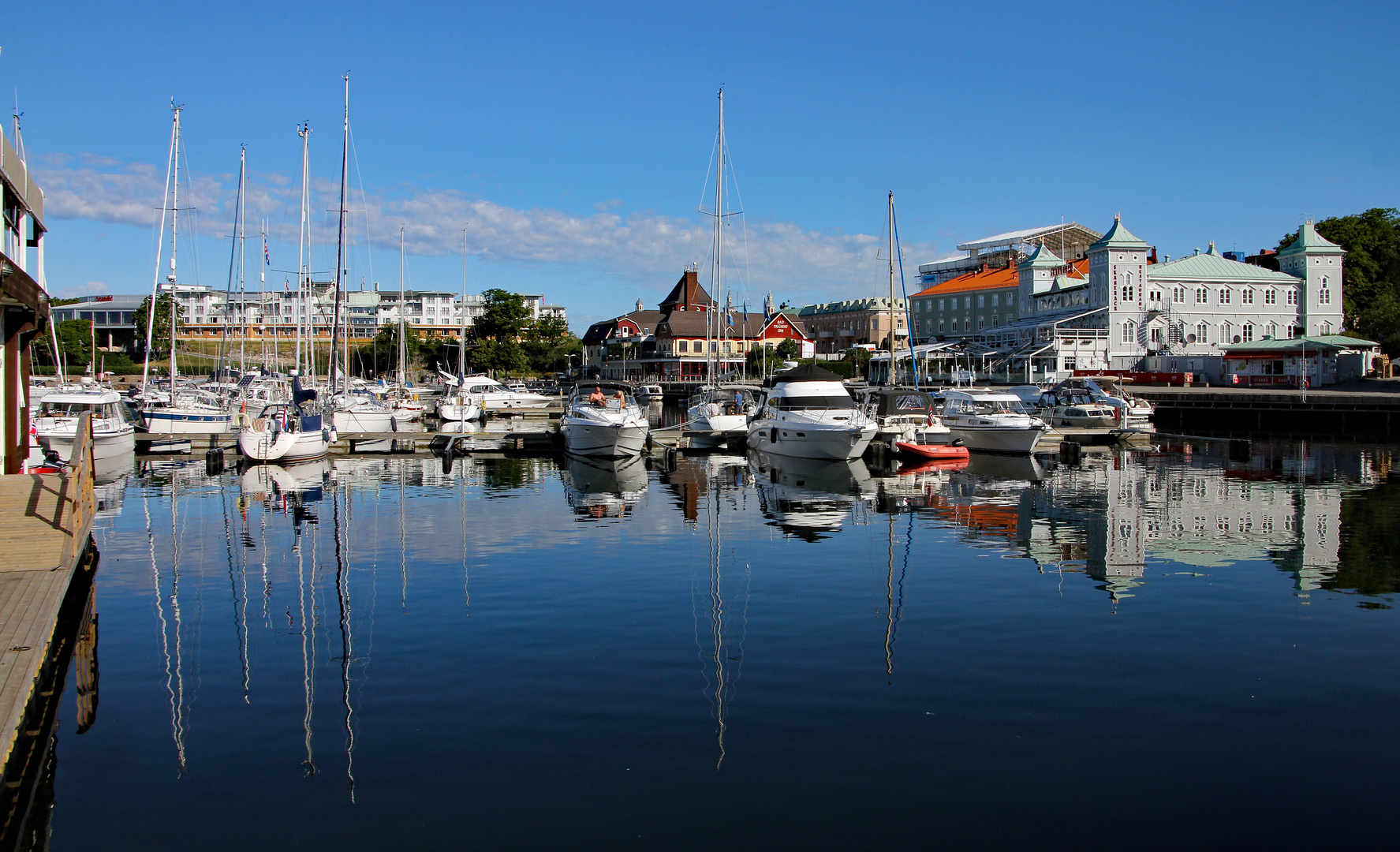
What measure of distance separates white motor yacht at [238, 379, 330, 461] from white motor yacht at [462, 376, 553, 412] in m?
30.6

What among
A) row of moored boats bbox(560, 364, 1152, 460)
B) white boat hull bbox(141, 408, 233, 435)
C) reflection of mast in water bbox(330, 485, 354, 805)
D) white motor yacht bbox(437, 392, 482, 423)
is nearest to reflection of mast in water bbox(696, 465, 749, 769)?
reflection of mast in water bbox(330, 485, 354, 805)

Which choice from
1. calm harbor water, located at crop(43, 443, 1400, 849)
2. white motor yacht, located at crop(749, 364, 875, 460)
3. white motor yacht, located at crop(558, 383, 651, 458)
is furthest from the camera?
white motor yacht, located at crop(558, 383, 651, 458)

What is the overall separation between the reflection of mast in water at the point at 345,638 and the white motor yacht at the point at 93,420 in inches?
703

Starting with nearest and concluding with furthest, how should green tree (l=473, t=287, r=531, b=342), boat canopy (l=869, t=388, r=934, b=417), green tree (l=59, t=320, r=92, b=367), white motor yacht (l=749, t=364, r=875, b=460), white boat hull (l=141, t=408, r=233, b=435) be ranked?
white motor yacht (l=749, t=364, r=875, b=460) → white boat hull (l=141, t=408, r=233, b=435) → boat canopy (l=869, t=388, r=934, b=417) → green tree (l=473, t=287, r=531, b=342) → green tree (l=59, t=320, r=92, b=367)

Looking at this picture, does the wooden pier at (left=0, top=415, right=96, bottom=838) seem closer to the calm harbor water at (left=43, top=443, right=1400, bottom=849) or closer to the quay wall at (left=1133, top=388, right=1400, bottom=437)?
the calm harbor water at (left=43, top=443, right=1400, bottom=849)

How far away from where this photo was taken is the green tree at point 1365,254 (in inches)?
3590

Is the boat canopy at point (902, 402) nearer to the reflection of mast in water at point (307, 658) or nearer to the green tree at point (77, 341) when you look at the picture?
the reflection of mast in water at point (307, 658)

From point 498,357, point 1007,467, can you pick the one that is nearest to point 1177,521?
point 1007,467

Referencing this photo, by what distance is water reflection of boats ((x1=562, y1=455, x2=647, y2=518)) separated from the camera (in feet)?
95.7

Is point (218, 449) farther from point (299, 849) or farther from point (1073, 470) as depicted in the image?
point (299, 849)

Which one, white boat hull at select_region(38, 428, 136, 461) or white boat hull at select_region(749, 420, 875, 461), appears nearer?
white boat hull at select_region(38, 428, 136, 461)

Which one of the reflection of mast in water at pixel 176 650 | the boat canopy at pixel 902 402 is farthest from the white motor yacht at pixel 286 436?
the boat canopy at pixel 902 402

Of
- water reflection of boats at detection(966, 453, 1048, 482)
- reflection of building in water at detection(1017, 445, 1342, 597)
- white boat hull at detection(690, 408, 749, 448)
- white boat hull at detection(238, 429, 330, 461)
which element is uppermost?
white boat hull at detection(690, 408, 749, 448)

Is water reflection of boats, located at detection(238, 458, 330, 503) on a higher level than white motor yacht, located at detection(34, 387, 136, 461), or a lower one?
lower
